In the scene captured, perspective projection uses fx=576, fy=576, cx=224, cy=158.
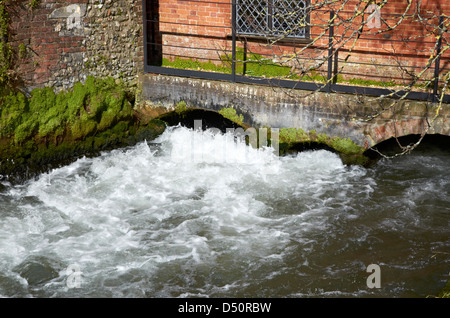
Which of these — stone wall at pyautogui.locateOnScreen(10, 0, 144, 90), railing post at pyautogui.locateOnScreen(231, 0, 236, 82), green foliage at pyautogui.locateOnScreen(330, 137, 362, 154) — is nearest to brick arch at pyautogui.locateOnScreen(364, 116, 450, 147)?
green foliage at pyautogui.locateOnScreen(330, 137, 362, 154)

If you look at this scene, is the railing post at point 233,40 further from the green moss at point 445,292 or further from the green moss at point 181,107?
the green moss at point 445,292

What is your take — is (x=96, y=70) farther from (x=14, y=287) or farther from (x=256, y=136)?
(x=14, y=287)

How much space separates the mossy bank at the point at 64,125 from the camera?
807 centimetres

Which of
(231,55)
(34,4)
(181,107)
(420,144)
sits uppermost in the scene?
(34,4)

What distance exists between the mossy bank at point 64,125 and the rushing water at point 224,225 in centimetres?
22

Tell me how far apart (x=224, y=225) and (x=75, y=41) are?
387cm

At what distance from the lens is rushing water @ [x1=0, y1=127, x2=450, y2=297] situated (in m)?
5.97

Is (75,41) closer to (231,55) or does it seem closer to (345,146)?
(231,55)

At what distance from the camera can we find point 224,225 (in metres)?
7.14

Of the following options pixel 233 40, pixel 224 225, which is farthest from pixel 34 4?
pixel 224 225

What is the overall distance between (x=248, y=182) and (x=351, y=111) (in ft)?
6.00

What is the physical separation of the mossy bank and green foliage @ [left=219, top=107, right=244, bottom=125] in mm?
1346

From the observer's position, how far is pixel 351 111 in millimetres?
8414

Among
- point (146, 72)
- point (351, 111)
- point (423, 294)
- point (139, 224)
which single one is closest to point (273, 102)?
point (351, 111)
